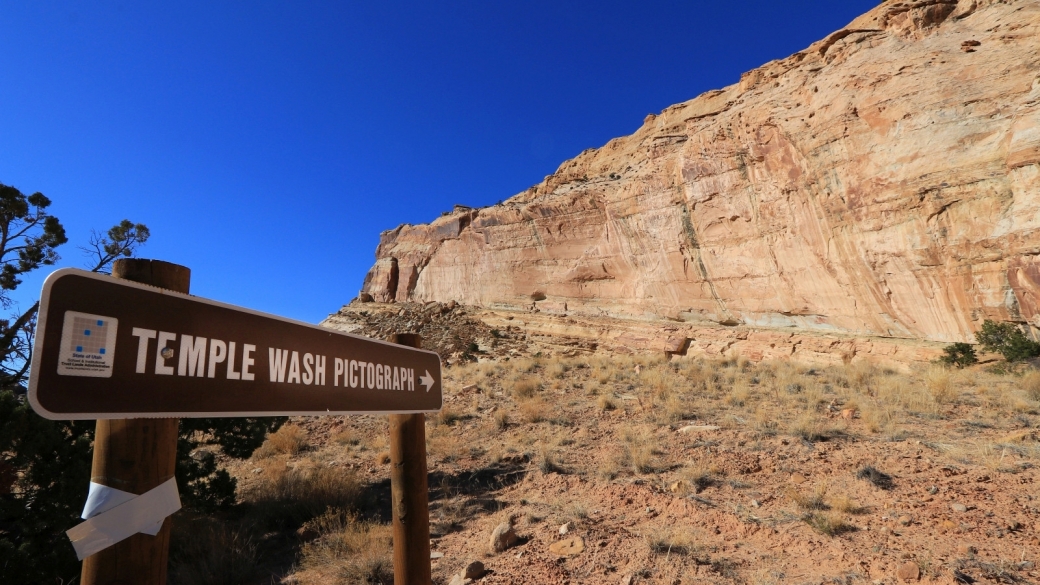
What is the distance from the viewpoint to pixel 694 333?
2031cm

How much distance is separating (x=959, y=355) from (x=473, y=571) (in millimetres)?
15425

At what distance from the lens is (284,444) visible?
900cm

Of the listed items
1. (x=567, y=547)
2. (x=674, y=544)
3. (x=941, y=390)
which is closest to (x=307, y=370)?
(x=567, y=547)

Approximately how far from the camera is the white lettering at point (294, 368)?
1677mm

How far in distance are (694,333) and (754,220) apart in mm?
5301

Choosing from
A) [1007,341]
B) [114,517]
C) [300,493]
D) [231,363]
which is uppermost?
[231,363]

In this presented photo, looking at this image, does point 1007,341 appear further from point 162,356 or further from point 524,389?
point 162,356

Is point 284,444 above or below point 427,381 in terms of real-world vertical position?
below

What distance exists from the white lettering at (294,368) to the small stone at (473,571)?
3.24 metres

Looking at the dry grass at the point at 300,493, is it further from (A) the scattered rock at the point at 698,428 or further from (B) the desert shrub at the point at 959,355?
(B) the desert shrub at the point at 959,355

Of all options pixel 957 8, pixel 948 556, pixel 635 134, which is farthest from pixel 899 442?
pixel 635 134

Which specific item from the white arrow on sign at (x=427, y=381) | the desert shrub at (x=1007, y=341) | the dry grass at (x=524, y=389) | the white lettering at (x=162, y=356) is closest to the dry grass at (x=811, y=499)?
the white arrow on sign at (x=427, y=381)

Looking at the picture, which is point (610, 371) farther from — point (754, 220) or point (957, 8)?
point (957, 8)

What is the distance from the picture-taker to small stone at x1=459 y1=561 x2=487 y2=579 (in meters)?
4.08
